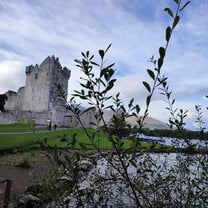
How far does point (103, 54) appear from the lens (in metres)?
2.54

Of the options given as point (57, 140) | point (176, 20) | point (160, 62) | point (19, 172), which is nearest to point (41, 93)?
point (57, 140)

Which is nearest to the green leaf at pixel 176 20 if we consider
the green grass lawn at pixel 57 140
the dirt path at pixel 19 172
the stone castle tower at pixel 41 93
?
the green grass lawn at pixel 57 140

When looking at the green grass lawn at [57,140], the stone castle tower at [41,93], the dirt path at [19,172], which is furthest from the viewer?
the stone castle tower at [41,93]

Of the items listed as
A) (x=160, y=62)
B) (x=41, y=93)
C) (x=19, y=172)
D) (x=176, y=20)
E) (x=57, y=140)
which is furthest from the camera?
(x=41, y=93)

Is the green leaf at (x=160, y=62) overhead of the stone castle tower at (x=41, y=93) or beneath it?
beneath

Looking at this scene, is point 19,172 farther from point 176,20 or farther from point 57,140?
point 176,20

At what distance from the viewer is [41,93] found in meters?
80.4

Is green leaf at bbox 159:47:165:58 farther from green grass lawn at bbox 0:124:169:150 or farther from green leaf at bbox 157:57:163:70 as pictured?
green grass lawn at bbox 0:124:169:150

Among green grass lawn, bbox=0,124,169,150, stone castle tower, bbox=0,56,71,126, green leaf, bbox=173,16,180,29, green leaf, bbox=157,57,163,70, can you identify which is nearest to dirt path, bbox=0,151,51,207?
green grass lawn, bbox=0,124,169,150

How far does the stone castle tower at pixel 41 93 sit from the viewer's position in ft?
247

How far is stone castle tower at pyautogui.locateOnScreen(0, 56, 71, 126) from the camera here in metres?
75.3

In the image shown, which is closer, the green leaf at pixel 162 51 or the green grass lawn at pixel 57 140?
the green leaf at pixel 162 51

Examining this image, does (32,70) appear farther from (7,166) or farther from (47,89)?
(7,166)

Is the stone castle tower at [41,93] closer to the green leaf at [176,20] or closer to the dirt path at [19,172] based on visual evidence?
the dirt path at [19,172]
